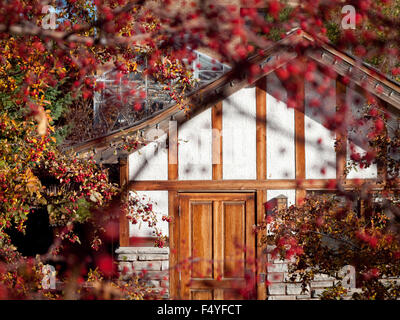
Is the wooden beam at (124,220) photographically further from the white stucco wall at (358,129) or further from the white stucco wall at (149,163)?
the white stucco wall at (358,129)

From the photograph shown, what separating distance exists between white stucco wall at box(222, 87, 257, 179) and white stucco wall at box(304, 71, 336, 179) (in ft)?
3.36

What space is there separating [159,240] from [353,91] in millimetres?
4469

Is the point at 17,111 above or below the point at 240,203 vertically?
above

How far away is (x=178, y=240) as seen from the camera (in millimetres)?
7879

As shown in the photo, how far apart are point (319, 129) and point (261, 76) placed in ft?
4.83

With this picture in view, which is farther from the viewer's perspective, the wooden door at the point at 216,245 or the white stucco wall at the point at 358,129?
the wooden door at the point at 216,245

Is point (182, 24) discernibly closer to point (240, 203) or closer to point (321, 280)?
point (240, 203)

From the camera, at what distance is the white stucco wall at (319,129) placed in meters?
7.82

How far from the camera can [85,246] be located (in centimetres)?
1241

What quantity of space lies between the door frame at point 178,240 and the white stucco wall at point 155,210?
0.31 feet

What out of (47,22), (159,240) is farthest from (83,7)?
(159,240)

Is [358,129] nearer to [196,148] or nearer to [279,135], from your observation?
[279,135]

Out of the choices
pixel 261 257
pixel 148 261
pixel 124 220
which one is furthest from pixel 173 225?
pixel 261 257

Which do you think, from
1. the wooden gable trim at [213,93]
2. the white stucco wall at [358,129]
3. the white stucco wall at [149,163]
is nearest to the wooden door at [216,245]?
the white stucco wall at [149,163]
